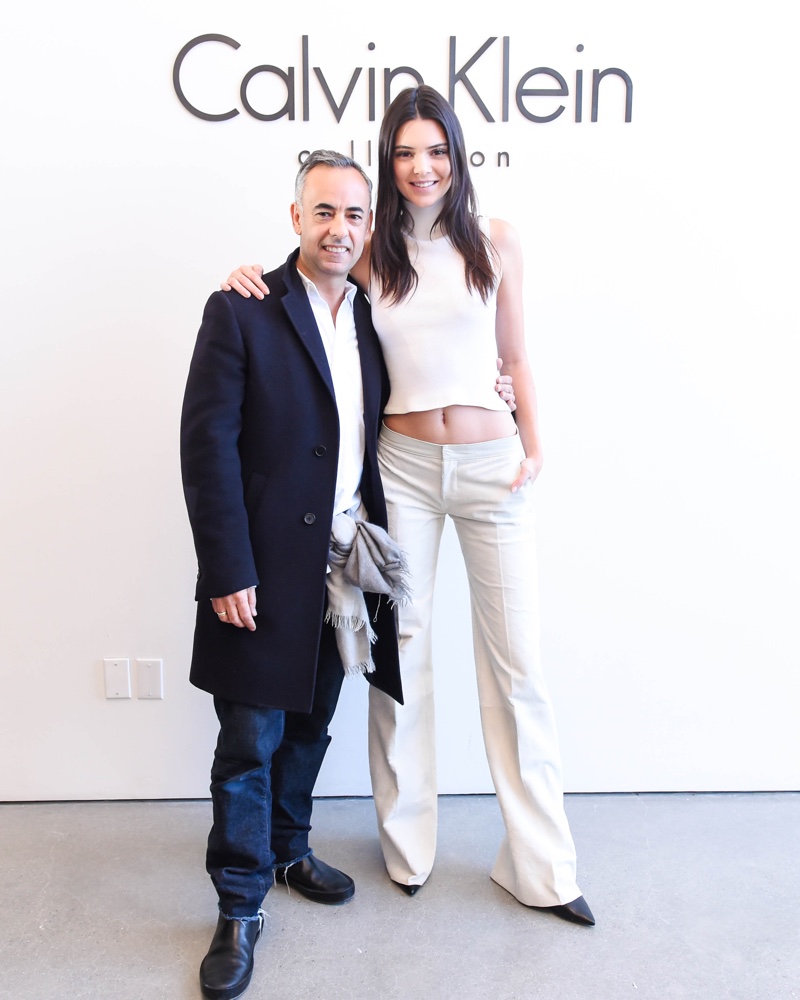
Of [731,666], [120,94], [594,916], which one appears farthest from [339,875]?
[120,94]

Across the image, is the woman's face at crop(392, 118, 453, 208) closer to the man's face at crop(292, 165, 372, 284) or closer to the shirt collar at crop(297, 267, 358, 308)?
the man's face at crop(292, 165, 372, 284)

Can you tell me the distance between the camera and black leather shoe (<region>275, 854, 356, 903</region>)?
6.51ft

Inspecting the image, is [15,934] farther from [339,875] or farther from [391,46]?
[391,46]

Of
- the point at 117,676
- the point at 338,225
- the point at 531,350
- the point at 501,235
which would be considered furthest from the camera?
the point at 117,676

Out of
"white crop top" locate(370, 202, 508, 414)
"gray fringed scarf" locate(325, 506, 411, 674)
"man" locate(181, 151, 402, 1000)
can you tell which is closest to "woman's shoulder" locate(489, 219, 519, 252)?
"white crop top" locate(370, 202, 508, 414)

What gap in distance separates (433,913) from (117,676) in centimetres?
109

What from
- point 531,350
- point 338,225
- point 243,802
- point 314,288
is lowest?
point 243,802

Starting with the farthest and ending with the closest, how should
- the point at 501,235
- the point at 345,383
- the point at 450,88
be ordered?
the point at 450,88, the point at 501,235, the point at 345,383

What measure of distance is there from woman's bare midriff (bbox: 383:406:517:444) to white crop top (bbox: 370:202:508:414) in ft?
0.08

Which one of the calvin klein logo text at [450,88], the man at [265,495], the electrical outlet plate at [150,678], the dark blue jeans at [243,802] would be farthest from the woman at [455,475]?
the electrical outlet plate at [150,678]

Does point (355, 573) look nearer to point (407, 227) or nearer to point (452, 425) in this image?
point (452, 425)

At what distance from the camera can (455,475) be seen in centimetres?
188

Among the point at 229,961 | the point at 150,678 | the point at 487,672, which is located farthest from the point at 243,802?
the point at 150,678

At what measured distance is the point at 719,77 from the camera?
7.21 feet
